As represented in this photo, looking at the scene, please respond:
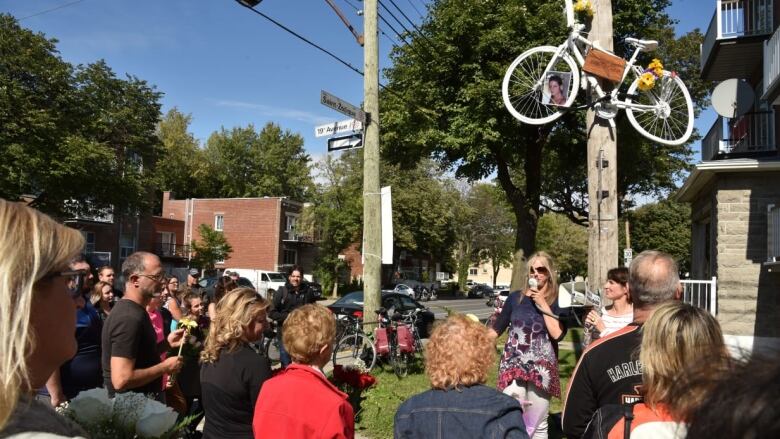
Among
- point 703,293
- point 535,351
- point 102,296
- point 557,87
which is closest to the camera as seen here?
point 535,351

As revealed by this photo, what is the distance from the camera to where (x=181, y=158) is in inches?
2437

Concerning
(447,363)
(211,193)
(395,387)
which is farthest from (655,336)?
(211,193)

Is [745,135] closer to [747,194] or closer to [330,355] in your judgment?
[747,194]

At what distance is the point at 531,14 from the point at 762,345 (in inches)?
713

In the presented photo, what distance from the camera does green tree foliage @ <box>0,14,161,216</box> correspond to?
2531 centimetres

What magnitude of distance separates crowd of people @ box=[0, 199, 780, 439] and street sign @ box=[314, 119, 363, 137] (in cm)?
365

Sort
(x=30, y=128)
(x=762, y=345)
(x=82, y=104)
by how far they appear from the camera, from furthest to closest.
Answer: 1. (x=82, y=104)
2. (x=30, y=128)
3. (x=762, y=345)

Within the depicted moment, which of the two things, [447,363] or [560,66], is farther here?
[560,66]

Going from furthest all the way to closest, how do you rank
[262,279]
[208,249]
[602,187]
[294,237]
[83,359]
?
[294,237] → [208,249] → [262,279] → [602,187] → [83,359]

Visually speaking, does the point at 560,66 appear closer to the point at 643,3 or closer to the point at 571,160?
the point at 643,3

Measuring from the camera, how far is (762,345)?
1029 mm

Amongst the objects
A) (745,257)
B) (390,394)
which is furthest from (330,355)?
(745,257)

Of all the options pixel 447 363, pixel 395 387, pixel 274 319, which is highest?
pixel 447 363

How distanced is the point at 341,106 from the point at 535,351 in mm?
4618
